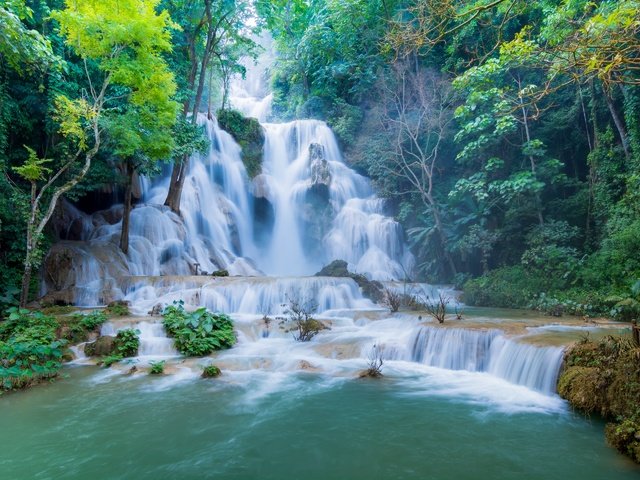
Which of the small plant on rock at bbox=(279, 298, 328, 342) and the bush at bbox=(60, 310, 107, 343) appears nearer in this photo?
the bush at bbox=(60, 310, 107, 343)

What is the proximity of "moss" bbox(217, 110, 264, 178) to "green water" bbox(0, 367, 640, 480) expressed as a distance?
57.2ft

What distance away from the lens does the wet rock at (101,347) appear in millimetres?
8602

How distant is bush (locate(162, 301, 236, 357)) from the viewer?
8750 mm

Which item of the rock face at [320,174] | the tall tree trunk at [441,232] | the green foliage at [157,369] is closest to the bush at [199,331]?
the green foliage at [157,369]

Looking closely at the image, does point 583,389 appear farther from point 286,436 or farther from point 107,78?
point 107,78

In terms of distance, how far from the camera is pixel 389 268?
18.9 meters

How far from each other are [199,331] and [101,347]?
2.01 m

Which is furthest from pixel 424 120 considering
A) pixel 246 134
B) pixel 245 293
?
pixel 245 293

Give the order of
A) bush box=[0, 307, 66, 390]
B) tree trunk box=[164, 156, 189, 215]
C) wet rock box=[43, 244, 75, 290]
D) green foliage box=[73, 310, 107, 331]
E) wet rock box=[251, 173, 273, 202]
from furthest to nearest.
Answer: wet rock box=[251, 173, 273, 202]
tree trunk box=[164, 156, 189, 215]
wet rock box=[43, 244, 75, 290]
green foliage box=[73, 310, 107, 331]
bush box=[0, 307, 66, 390]

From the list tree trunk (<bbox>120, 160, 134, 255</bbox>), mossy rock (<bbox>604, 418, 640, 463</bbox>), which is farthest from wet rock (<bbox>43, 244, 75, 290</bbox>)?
mossy rock (<bbox>604, 418, 640, 463</bbox>)

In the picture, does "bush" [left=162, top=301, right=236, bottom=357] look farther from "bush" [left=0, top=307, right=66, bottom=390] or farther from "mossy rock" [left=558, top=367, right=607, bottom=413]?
"mossy rock" [left=558, top=367, right=607, bottom=413]

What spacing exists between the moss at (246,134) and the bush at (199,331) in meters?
13.9

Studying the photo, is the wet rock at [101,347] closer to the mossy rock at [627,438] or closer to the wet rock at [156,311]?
the wet rock at [156,311]

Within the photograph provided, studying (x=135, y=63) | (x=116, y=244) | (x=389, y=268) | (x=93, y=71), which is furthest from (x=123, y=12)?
(x=389, y=268)
